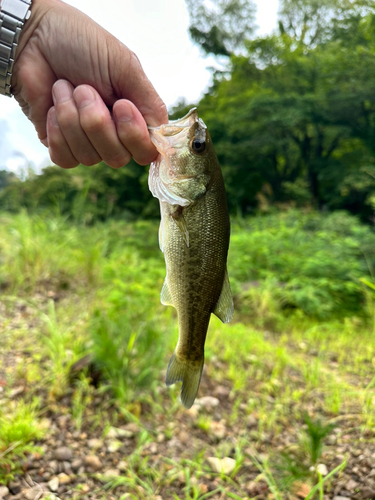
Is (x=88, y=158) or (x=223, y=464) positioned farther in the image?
(x=223, y=464)

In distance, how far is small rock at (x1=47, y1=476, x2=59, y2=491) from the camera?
174 centimetres

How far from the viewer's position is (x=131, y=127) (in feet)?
4.71

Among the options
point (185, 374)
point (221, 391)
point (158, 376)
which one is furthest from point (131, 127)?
point (221, 391)

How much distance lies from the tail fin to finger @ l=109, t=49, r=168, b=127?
1.07 meters

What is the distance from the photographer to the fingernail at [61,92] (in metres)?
1.46

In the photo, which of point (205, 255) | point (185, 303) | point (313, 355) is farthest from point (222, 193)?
point (313, 355)

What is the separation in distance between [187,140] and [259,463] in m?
1.95

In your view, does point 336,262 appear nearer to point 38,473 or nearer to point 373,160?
point 38,473

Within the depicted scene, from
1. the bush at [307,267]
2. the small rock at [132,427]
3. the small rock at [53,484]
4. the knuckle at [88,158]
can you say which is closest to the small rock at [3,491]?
the small rock at [53,484]

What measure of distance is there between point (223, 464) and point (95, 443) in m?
0.79

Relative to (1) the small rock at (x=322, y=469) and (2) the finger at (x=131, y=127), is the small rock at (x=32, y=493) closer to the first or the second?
(1) the small rock at (x=322, y=469)

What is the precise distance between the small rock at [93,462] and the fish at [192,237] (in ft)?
3.20

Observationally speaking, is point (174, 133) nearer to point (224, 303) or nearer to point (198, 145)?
point (198, 145)

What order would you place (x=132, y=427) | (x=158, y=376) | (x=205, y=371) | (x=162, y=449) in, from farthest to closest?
1. (x=205, y=371)
2. (x=158, y=376)
3. (x=132, y=427)
4. (x=162, y=449)
